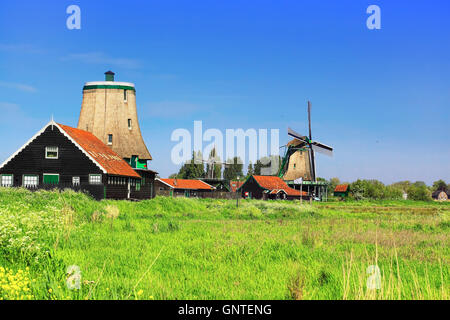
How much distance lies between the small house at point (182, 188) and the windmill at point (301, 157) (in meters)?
13.5

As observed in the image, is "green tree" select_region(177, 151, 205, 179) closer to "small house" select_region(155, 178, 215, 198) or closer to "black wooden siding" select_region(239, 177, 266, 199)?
"small house" select_region(155, 178, 215, 198)

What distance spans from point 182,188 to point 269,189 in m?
15.8

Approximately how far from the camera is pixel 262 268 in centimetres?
1046

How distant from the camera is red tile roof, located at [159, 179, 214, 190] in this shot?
245ft

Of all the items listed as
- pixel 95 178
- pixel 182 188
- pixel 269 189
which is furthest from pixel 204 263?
pixel 182 188

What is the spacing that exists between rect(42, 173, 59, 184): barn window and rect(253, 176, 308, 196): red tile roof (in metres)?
37.4

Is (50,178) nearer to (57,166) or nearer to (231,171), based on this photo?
(57,166)

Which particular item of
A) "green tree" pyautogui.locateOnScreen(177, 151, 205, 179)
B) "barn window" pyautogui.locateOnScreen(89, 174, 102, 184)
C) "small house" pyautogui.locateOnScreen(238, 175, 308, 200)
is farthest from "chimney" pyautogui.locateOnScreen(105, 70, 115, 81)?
"green tree" pyautogui.locateOnScreen(177, 151, 205, 179)

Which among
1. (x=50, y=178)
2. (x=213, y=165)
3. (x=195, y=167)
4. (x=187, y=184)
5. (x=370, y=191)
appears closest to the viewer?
(x=50, y=178)

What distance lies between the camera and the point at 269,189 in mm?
67188

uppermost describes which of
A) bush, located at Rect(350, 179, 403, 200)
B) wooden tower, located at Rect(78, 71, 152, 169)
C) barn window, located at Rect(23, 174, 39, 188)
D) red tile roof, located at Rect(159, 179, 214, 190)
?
wooden tower, located at Rect(78, 71, 152, 169)

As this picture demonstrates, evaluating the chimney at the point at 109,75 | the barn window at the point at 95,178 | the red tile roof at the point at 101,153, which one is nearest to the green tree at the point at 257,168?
the chimney at the point at 109,75

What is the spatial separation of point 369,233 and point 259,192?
50950 mm
